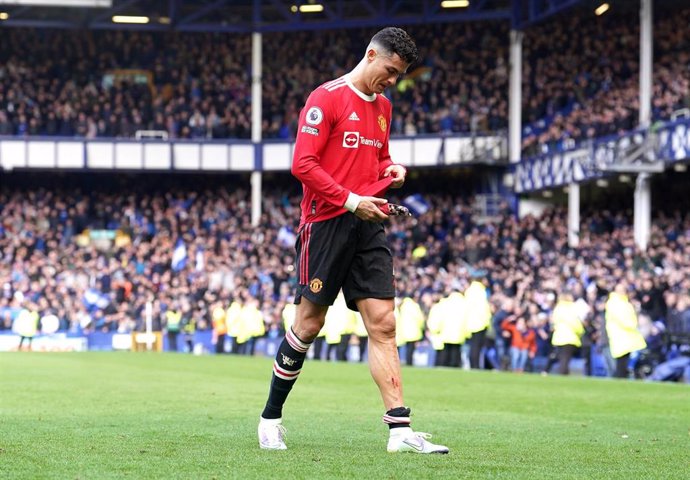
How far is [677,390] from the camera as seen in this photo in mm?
17516

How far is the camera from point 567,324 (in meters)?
24.5

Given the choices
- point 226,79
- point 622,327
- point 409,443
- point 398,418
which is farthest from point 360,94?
point 226,79

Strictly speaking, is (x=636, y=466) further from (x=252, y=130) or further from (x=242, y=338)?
(x=252, y=130)

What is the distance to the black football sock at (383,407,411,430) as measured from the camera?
24.7 feet

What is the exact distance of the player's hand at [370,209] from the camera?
24.5ft

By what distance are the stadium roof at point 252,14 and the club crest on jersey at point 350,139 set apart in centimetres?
3741

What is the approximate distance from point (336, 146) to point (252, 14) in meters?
43.5

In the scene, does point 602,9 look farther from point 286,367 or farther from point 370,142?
point 286,367

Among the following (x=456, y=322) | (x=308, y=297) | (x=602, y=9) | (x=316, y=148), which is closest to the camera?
(x=316, y=148)

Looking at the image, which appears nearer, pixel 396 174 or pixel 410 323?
pixel 396 174

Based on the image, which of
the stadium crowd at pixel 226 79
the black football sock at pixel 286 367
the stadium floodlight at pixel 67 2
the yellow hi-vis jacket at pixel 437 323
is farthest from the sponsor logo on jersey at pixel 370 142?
the stadium floodlight at pixel 67 2

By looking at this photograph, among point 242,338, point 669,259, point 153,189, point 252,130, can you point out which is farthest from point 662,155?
point 153,189

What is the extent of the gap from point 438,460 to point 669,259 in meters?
21.6

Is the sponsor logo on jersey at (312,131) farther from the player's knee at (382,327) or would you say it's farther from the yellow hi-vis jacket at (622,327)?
the yellow hi-vis jacket at (622,327)
